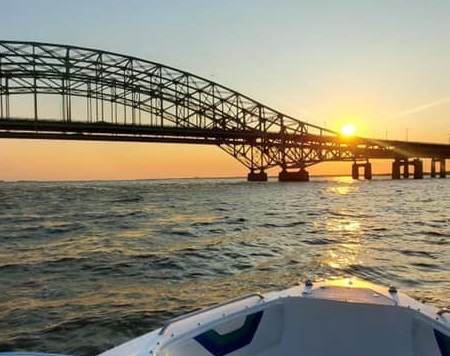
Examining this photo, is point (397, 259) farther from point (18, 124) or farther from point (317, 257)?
point (18, 124)

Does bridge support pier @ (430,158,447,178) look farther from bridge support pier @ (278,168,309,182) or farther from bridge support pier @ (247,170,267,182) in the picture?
bridge support pier @ (247,170,267,182)

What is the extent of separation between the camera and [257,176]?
95.1 m

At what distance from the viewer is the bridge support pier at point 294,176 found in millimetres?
95812

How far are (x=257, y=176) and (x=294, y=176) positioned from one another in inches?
255

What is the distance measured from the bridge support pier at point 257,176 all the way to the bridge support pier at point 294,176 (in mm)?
3015

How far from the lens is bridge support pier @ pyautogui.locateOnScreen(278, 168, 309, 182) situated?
314 feet

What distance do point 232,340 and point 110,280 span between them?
226 inches

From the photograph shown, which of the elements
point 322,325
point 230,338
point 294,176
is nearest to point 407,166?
point 294,176

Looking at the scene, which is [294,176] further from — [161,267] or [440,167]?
[161,267]

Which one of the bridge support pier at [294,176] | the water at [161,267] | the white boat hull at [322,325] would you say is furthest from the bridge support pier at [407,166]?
the white boat hull at [322,325]

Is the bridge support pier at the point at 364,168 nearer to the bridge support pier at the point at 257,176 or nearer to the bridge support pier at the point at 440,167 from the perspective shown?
the bridge support pier at the point at 440,167

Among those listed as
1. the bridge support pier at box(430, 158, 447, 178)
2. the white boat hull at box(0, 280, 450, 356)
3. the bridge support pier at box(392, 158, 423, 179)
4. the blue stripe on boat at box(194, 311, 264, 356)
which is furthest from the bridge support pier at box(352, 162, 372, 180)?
the blue stripe on boat at box(194, 311, 264, 356)

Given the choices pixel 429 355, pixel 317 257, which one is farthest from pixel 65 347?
pixel 317 257

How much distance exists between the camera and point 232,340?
12.1ft
